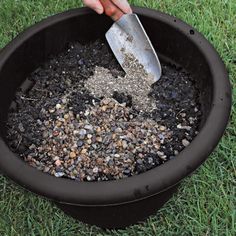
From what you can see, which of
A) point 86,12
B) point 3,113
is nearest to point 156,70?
point 86,12

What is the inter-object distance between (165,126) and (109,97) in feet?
0.68

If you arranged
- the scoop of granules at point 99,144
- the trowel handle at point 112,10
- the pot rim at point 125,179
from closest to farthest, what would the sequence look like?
the pot rim at point 125,179
the scoop of granules at point 99,144
the trowel handle at point 112,10

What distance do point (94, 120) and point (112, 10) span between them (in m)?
0.35

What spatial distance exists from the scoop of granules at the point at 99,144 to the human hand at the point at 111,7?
28cm

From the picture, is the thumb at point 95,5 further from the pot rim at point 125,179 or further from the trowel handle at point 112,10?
the pot rim at point 125,179

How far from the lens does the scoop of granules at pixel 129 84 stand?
1.42 meters

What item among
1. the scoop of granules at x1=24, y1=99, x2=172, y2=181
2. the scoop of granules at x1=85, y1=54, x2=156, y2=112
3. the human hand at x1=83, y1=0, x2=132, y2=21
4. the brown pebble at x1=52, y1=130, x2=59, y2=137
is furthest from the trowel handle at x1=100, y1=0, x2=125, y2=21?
the brown pebble at x1=52, y1=130, x2=59, y2=137

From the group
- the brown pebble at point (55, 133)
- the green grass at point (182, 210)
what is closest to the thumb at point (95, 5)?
the brown pebble at point (55, 133)

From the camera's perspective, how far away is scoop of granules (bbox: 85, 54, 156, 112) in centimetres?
142

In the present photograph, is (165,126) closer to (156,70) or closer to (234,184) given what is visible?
(156,70)

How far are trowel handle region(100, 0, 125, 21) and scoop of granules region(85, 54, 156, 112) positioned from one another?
14 cm

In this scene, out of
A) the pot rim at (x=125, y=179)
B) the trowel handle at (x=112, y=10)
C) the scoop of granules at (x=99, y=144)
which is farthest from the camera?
the trowel handle at (x=112, y=10)

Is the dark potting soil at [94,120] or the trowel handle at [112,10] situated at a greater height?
the trowel handle at [112,10]

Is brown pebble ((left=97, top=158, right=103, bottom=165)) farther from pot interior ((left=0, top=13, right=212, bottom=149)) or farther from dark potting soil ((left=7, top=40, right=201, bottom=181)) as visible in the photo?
pot interior ((left=0, top=13, right=212, bottom=149))
